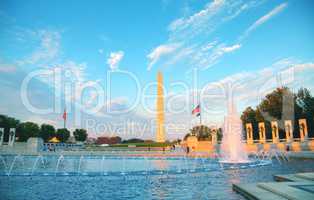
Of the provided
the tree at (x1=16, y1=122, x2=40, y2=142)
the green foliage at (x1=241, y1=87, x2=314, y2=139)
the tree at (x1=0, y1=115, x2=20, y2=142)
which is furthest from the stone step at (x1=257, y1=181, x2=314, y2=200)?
the tree at (x1=16, y1=122, x2=40, y2=142)

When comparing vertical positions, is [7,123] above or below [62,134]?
above

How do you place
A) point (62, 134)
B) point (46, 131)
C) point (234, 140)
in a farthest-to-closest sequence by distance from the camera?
point (62, 134) < point (46, 131) < point (234, 140)

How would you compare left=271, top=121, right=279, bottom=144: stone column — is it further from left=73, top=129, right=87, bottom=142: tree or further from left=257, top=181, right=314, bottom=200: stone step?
left=73, top=129, right=87, bottom=142: tree

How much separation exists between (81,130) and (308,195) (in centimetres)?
11019

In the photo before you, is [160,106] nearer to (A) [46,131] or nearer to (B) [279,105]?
(B) [279,105]

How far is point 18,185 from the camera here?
445 inches

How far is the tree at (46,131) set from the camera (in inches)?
3456

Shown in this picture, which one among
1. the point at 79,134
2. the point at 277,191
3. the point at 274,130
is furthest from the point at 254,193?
the point at 79,134

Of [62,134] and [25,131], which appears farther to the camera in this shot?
[62,134]

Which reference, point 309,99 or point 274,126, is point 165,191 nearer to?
point 274,126

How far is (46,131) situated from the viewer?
8831 centimetres

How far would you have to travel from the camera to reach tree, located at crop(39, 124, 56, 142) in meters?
87.8

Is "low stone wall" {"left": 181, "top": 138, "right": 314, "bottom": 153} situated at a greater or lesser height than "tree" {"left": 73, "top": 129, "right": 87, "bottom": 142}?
lesser

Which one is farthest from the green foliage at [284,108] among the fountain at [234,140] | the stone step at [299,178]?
the stone step at [299,178]
